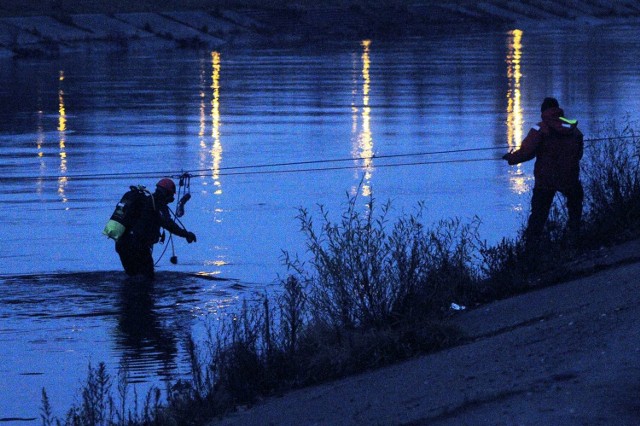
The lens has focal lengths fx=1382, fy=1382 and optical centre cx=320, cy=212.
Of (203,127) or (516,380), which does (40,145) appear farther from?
(516,380)

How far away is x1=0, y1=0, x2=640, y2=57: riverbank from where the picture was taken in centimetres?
5072

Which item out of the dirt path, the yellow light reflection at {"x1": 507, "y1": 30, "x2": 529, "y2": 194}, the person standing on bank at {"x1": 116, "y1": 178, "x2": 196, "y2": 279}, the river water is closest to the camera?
the dirt path

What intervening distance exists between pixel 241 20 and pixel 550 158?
1948 inches

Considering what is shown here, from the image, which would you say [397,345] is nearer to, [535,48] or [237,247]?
[237,247]

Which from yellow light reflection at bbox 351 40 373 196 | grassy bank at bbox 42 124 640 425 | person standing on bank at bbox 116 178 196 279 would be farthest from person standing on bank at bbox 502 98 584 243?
yellow light reflection at bbox 351 40 373 196

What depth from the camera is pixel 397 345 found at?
9.27 metres

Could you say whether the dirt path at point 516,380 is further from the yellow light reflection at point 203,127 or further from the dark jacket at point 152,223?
the yellow light reflection at point 203,127

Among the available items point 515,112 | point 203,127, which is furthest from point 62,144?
point 515,112

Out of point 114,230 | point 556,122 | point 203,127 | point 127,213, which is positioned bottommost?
point 114,230

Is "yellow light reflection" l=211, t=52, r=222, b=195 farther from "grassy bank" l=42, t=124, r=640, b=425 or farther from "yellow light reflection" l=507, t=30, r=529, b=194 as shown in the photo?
"grassy bank" l=42, t=124, r=640, b=425

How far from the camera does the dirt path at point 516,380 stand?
707 cm

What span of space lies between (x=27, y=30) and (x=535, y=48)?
61.7ft

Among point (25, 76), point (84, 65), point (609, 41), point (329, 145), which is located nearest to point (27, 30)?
point (84, 65)

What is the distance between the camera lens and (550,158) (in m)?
12.4
